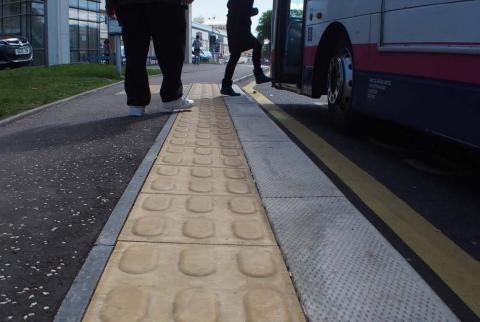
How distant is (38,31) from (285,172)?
1064 inches

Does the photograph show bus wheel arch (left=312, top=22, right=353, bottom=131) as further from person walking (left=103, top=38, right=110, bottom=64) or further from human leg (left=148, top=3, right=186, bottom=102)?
person walking (left=103, top=38, right=110, bottom=64)

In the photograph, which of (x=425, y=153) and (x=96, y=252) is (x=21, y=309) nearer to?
(x=96, y=252)

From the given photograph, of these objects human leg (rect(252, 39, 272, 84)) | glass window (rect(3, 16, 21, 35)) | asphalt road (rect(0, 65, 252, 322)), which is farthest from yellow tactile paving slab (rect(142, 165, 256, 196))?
glass window (rect(3, 16, 21, 35))

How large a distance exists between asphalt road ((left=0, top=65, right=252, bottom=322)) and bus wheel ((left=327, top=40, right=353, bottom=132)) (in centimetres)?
182

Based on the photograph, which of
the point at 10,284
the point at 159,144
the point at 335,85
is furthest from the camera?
the point at 335,85

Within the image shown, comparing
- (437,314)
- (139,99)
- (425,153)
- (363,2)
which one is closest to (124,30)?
(139,99)

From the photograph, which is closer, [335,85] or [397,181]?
[397,181]

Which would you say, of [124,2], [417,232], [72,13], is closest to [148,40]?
[124,2]

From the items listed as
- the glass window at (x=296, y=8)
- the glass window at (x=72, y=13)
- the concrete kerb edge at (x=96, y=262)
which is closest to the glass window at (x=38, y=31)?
the glass window at (x=72, y=13)

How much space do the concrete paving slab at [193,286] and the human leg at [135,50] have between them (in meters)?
4.06

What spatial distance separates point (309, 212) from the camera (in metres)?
3.12

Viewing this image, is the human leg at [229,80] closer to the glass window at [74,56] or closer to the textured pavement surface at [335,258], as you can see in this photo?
the textured pavement surface at [335,258]

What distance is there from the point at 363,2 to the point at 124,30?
2.74 metres

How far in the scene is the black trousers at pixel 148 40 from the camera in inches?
243
